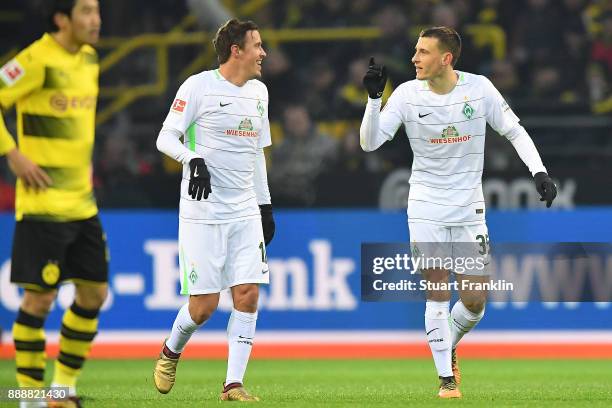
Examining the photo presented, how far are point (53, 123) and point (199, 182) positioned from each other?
54.3 inches

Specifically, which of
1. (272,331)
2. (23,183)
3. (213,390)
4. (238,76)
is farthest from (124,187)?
(23,183)

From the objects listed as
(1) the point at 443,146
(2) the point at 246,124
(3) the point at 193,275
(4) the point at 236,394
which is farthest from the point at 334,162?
(4) the point at 236,394

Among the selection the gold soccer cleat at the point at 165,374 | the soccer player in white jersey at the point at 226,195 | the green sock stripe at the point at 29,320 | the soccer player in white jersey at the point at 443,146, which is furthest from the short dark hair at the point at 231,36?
the green sock stripe at the point at 29,320

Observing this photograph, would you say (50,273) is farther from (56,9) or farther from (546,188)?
(546,188)

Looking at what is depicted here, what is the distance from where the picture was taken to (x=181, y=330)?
8.86 meters

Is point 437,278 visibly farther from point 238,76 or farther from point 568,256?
point 568,256

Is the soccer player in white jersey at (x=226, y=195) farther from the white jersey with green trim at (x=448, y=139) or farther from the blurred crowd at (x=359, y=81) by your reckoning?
the blurred crowd at (x=359, y=81)

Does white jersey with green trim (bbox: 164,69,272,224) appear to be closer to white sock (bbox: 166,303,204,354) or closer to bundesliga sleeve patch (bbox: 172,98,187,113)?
bundesliga sleeve patch (bbox: 172,98,187,113)

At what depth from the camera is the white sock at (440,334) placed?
878 centimetres

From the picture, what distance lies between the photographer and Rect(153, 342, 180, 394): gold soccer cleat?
8.92 meters

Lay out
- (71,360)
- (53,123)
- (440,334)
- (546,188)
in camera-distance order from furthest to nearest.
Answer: (440,334)
(546,188)
(71,360)
(53,123)

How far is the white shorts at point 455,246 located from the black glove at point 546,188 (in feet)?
1.80

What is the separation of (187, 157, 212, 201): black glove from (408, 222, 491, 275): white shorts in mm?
1519

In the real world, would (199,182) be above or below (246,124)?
below
